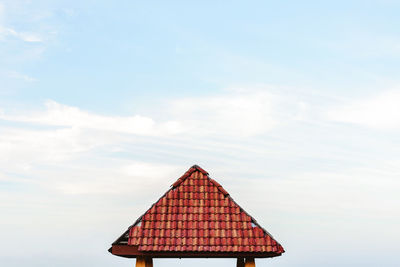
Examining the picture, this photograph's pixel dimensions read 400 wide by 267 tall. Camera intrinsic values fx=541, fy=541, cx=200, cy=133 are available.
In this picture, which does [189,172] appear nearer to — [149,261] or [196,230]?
[196,230]

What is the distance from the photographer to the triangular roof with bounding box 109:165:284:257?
15281 millimetres

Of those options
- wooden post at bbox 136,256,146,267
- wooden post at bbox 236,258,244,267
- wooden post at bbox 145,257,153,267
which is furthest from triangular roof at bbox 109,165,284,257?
wooden post at bbox 236,258,244,267

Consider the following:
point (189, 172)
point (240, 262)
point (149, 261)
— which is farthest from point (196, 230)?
point (240, 262)

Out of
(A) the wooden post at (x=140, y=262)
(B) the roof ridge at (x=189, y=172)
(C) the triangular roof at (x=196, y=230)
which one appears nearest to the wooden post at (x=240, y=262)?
(C) the triangular roof at (x=196, y=230)

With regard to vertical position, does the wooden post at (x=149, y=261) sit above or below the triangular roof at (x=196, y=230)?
below

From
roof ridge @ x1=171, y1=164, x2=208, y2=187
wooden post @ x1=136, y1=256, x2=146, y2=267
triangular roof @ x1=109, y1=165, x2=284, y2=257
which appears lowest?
wooden post @ x1=136, y1=256, x2=146, y2=267

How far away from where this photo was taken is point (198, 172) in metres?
17.1

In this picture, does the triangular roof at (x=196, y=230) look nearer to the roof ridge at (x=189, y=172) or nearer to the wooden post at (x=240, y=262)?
the roof ridge at (x=189, y=172)

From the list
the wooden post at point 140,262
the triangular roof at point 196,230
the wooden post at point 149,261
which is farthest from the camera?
the wooden post at point 149,261

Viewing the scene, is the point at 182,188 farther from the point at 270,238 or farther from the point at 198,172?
the point at 270,238

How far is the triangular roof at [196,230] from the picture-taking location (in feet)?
50.1

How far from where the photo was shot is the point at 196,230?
15562 millimetres

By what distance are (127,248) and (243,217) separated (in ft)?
11.5

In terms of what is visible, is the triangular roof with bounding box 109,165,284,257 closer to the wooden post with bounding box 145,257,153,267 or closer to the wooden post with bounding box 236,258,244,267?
the wooden post with bounding box 145,257,153,267
